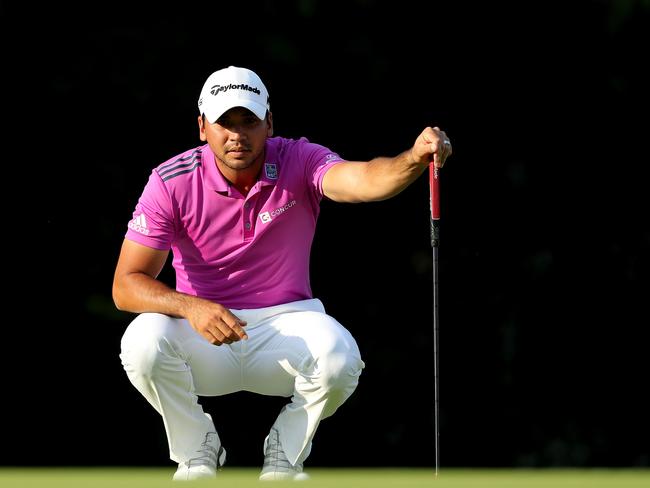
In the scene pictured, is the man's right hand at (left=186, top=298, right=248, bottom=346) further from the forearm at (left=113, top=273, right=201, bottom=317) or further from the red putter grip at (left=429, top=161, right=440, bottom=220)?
the red putter grip at (left=429, top=161, right=440, bottom=220)

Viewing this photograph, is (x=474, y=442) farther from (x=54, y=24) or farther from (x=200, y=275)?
(x=200, y=275)

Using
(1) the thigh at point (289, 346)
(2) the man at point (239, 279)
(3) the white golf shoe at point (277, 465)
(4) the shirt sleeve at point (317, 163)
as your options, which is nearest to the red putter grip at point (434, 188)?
(2) the man at point (239, 279)

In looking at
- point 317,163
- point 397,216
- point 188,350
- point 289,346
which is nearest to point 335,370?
point 289,346

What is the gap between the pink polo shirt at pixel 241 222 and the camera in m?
5.61

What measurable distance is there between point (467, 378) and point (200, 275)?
16.6ft

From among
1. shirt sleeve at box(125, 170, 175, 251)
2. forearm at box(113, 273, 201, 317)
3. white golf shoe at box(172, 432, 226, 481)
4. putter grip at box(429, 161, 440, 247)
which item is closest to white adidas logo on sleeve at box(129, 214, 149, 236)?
shirt sleeve at box(125, 170, 175, 251)

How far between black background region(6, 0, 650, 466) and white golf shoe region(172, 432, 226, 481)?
4392 mm

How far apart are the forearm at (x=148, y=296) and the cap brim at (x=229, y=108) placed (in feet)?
1.85

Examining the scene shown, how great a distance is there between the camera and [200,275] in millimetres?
5723

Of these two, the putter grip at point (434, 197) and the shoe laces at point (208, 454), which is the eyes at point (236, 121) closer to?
the putter grip at point (434, 197)

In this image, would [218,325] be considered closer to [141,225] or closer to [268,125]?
[141,225]

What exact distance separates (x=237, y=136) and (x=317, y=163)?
11.2 inches

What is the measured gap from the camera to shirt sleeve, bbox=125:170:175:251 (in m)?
5.57

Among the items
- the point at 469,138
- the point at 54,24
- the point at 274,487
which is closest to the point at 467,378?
the point at 469,138
